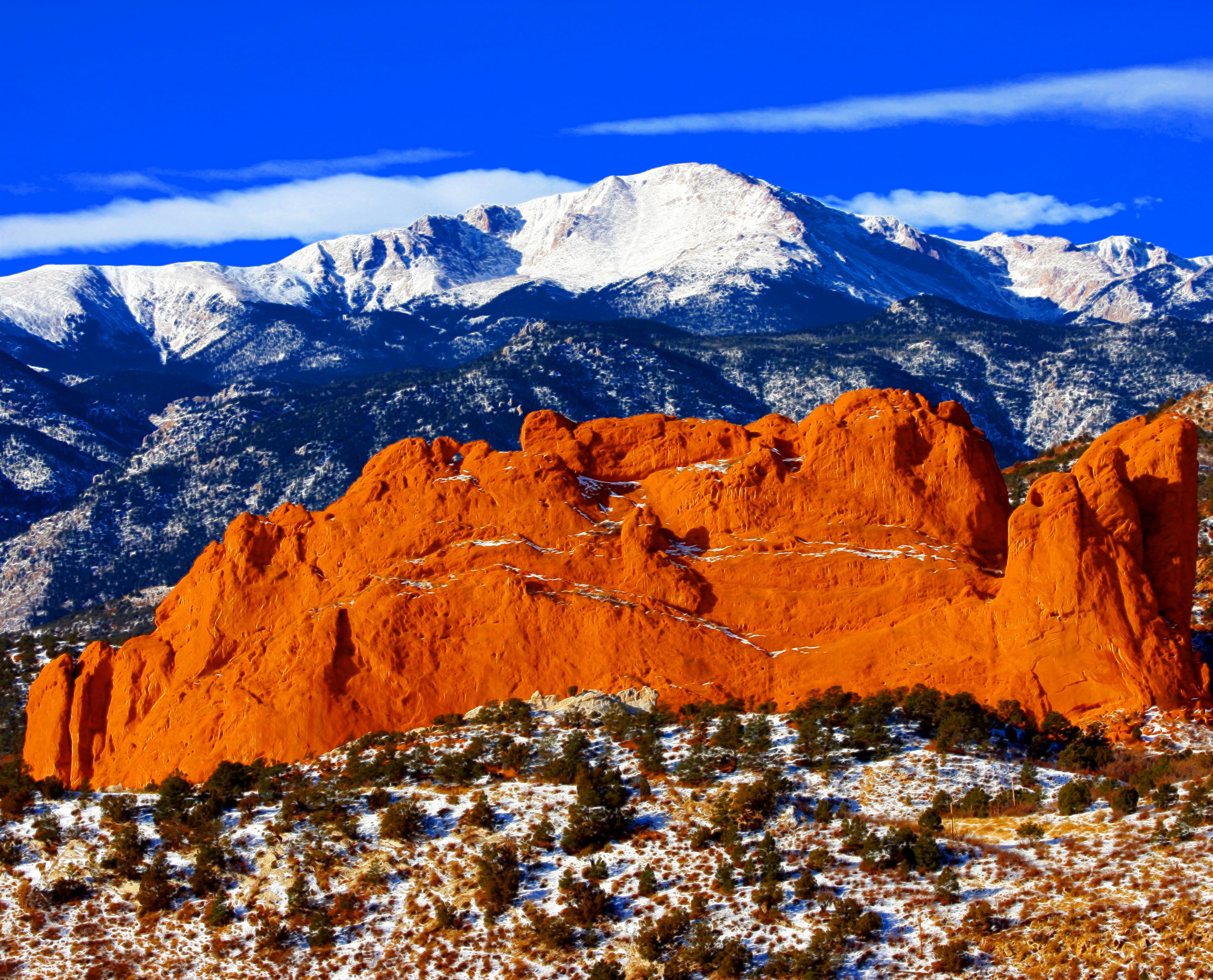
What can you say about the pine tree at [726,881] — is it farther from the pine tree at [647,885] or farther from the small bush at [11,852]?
the small bush at [11,852]

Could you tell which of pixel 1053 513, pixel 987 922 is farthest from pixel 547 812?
pixel 1053 513

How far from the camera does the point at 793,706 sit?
173 ft

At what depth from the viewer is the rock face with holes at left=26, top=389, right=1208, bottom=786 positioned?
5212 cm

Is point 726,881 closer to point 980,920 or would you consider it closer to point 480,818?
point 980,920

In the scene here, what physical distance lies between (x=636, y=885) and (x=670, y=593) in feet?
51.6

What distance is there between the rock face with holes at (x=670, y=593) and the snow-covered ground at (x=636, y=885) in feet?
15.1

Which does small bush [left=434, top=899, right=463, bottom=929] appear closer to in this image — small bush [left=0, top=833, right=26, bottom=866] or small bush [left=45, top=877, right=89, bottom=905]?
small bush [left=45, top=877, right=89, bottom=905]

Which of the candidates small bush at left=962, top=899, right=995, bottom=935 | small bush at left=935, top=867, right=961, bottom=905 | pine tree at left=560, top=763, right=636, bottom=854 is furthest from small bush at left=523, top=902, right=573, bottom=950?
small bush at left=962, top=899, right=995, bottom=935

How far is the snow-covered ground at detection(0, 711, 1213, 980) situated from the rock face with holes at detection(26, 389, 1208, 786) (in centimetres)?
461

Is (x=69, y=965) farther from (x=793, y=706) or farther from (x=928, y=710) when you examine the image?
(x=928, y=710)

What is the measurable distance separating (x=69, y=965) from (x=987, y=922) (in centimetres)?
2763

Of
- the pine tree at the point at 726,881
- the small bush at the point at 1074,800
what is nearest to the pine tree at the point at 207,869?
the pine tree at the point at 726,881

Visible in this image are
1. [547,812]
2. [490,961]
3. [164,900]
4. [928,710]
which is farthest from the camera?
[928,710]

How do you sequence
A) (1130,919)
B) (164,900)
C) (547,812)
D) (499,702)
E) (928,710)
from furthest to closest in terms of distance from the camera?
(499,702) < (928,710) < (547,812) < (164,900) < (1130,919)
